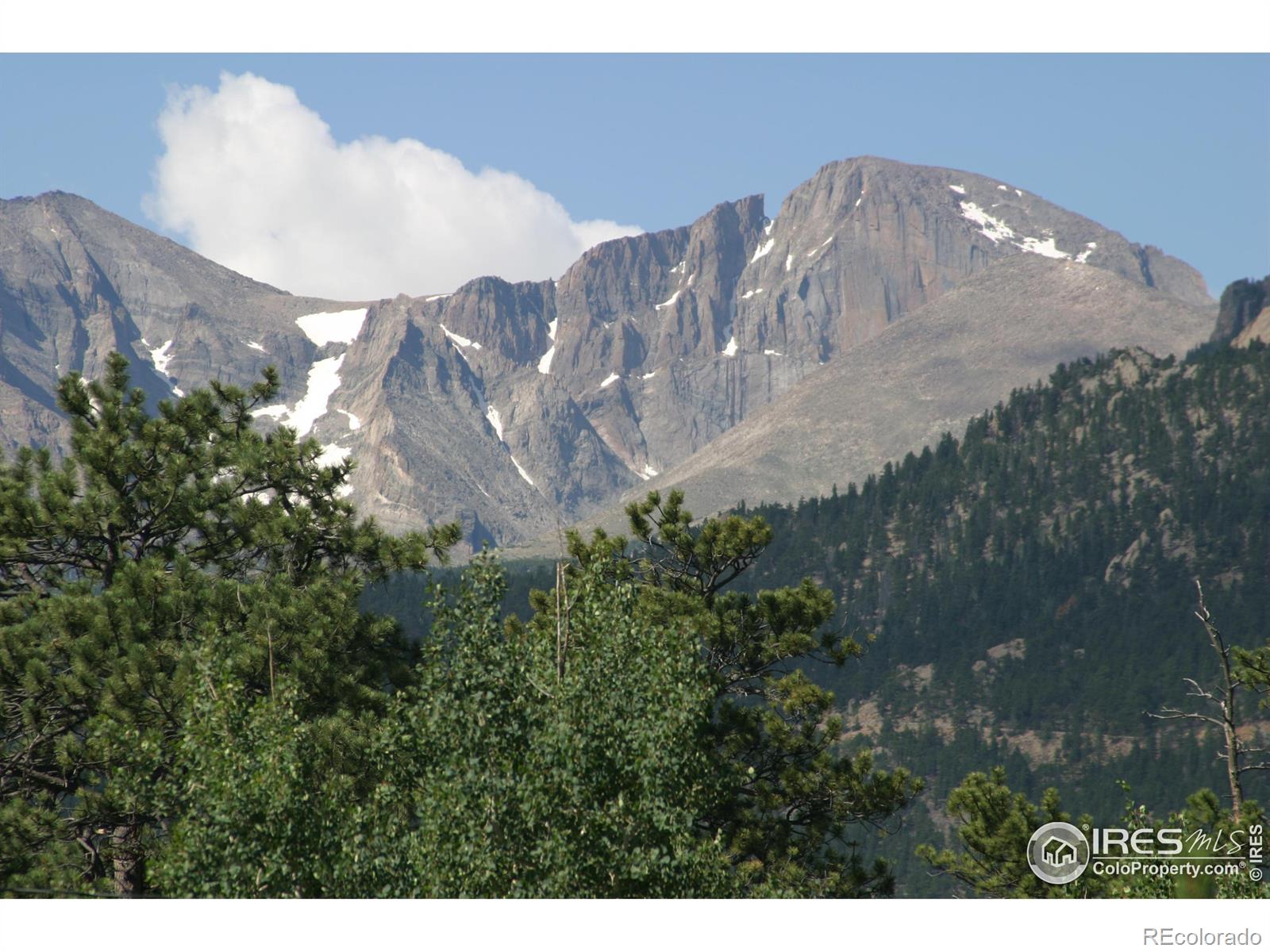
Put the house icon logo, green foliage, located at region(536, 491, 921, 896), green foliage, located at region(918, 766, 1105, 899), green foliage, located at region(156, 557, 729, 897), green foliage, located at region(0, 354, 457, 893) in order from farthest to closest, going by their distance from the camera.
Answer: green foliage, located at region(918, 766, 1105, 899)
green foliage, located at region(536, 491, 921, 896)
the house icon logo
green foliage, located at region(0, 354, 457, 893)
green foliage, located at region(156, 557, 729, 897)

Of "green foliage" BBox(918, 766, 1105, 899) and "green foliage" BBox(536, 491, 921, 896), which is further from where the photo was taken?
"green foliage" BBox(918, 766, 1105, 899)

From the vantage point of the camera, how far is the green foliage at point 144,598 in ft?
98.9

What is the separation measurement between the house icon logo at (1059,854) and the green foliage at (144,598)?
1721 cm

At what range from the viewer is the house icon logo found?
32.8 meters

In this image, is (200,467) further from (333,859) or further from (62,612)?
(333,859)

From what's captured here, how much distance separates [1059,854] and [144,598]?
2391 cm

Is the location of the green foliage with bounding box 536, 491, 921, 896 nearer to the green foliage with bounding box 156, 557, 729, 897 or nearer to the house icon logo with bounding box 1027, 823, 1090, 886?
the house icon logo with bounding box 1027, 823, 1090, 886

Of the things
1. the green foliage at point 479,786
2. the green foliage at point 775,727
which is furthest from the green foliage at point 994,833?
the green foliage at point 479,786

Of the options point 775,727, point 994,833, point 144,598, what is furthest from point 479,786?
point 994,833

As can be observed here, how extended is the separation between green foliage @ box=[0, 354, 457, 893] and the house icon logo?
56.5 feet

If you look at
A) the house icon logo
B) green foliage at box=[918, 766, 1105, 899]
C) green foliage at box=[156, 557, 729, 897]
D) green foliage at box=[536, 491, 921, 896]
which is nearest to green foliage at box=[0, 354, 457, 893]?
green foliage at box=[156, 557, 729, 897]

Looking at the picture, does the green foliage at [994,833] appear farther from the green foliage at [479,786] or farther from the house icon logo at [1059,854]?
the green foliage at [479,786]

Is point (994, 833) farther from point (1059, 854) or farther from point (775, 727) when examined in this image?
point (775, 727)
